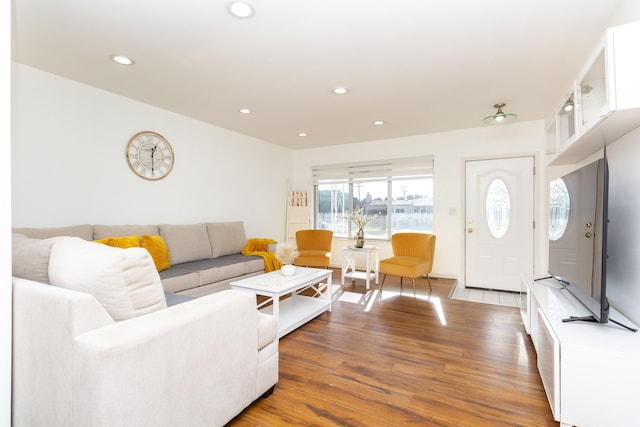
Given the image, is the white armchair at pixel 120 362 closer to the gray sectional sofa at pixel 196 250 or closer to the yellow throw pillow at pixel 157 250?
the gray sectional sofa at pixel 196 250

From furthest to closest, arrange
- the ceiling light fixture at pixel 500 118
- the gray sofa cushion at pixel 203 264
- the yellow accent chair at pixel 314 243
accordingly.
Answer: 1. the yellow accent chair at pixel 314 243
2. the ceiling light fixture at pixel 500 118
3. the gray sofa cushion at pixel 203 264

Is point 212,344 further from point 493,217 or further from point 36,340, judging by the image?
point 493,217

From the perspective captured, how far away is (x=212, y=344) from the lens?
1438 millimetres

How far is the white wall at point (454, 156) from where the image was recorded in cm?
414

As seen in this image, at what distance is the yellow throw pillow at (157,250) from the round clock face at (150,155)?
848 mm

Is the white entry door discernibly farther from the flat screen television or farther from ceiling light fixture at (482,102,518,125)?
the flat screen television

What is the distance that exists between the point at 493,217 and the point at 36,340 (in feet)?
15.7

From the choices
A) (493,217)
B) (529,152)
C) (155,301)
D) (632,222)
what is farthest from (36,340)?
(529,152)

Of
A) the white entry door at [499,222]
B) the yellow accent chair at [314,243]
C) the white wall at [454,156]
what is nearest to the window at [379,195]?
the white wall at [454,156]

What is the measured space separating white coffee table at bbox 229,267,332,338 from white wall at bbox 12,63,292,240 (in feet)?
5.44

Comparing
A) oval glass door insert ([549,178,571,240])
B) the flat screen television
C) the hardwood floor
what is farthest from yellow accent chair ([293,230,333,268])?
the flat screen television

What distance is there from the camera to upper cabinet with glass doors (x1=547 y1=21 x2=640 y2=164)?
144 centimetres

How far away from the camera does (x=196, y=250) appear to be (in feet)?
12.5
